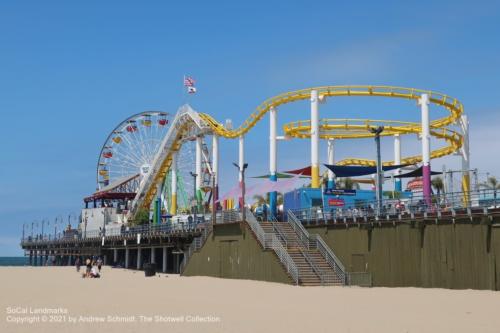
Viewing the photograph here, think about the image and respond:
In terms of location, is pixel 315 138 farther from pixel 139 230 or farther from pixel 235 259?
pixel 139 230

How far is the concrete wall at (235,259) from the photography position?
3834 cm

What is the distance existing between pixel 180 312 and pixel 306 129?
106 ft

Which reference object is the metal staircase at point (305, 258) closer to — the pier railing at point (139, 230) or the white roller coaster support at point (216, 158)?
the pier railing at point (139, 230)

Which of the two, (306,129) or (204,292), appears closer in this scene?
(204,292)

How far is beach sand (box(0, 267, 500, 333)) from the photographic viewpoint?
18.3 meters

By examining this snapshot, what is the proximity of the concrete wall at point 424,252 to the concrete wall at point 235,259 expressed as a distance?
12.8 ft

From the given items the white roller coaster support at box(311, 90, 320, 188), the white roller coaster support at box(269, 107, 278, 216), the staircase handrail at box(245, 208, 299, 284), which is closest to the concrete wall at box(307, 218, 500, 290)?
the staircase handrail at box(245, 208, 299, 284)

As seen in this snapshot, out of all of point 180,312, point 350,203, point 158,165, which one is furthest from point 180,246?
point 180,312

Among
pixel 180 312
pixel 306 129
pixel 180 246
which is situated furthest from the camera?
pixel 180 246

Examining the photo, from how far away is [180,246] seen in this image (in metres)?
59.3

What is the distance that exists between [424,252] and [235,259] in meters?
14.4

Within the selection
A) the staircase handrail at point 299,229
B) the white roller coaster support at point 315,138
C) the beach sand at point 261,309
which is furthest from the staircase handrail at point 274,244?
the white roller coaster support at point 315,138

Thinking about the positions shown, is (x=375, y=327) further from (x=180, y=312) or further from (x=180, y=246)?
(x=180, y=246)

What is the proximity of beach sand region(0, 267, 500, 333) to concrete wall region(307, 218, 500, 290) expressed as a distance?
1.27m
